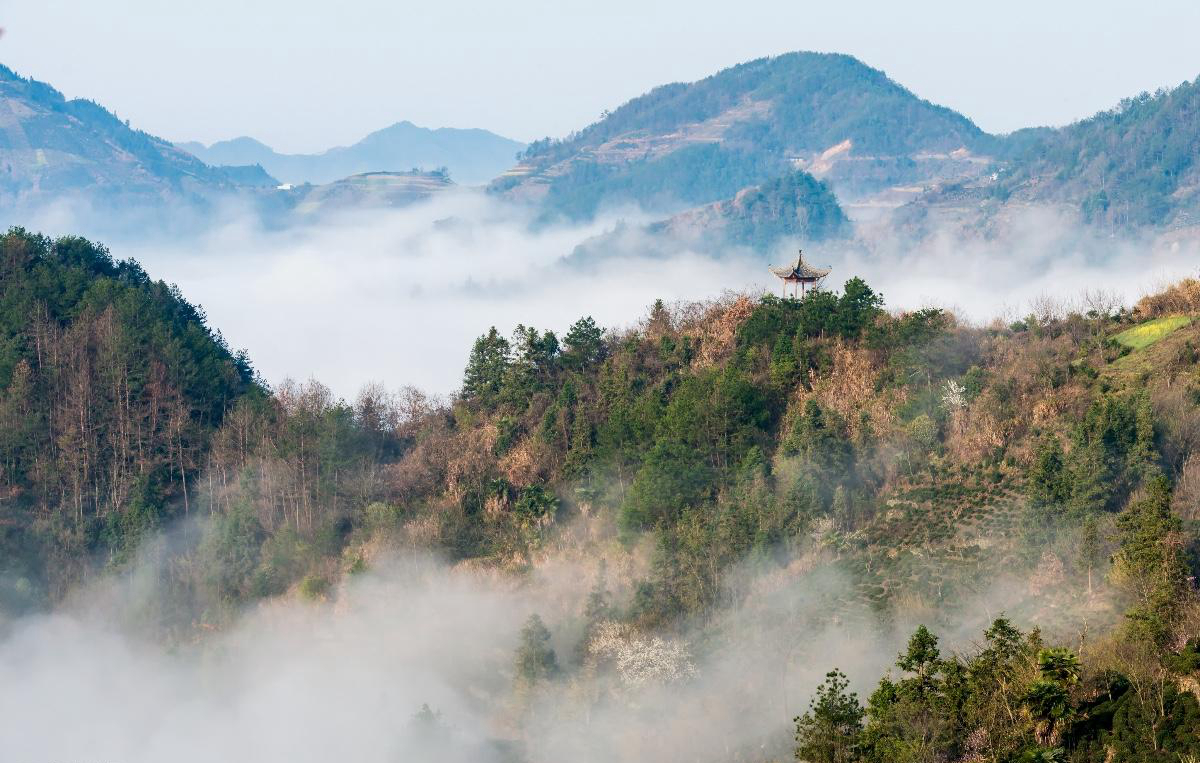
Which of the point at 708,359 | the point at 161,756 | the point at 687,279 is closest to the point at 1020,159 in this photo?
the point at 687,279

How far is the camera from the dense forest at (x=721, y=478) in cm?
3069

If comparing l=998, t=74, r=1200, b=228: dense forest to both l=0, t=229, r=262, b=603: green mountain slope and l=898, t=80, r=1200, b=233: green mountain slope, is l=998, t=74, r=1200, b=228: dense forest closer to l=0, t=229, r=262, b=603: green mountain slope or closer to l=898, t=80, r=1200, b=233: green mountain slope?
l=898, t=80, r=1200, b=233: green mountain slope

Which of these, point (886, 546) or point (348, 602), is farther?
point (348, 602)

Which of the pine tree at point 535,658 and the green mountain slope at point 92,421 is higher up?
the green mountain slope at point 92,421

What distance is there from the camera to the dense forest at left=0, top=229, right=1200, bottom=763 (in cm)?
3069

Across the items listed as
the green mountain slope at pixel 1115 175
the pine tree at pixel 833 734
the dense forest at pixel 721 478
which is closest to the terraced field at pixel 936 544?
the dense forest at pixel 721 478

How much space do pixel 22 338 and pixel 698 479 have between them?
28346 mm

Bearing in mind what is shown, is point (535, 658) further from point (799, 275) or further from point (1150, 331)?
point (1150, 331)

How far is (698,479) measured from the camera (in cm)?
4738

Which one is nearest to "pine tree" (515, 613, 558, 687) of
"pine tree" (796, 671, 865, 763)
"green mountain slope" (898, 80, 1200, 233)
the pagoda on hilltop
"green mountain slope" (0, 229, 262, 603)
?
"pine tree" (796, 671, 865, 763)

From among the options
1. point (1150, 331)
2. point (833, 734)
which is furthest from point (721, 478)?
point (833, 734)

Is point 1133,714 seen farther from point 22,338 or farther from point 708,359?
point 22,338

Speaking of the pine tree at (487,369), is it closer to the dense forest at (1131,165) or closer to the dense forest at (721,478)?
the dense forest at (721,478)

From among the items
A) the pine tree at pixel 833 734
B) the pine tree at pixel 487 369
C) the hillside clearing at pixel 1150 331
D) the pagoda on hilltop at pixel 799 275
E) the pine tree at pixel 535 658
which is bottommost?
the pine tree at pixel 535 658
